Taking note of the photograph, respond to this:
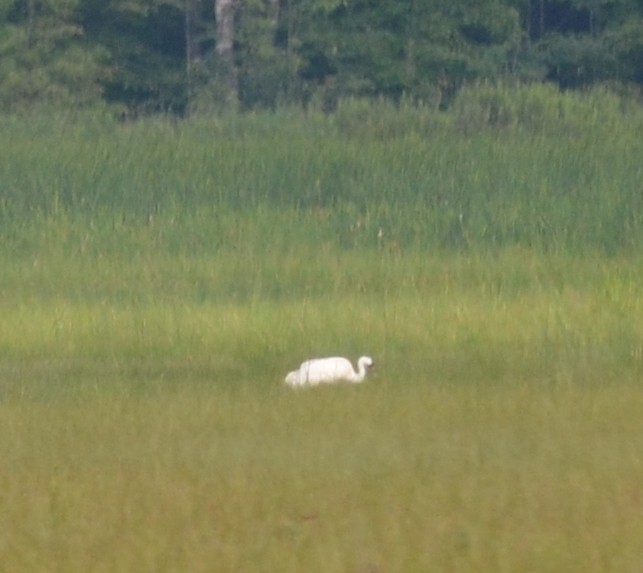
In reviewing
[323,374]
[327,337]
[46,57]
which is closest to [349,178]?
[327,337]

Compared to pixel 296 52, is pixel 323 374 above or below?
above

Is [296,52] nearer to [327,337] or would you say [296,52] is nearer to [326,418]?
[327,337]

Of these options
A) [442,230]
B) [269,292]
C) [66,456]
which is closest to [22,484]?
[66,456]

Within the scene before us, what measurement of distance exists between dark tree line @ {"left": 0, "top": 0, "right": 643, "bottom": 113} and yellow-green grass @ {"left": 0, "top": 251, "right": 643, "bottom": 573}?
47.0ft

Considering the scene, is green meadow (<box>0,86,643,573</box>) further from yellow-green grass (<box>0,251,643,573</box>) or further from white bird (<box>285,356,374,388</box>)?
white bird (<box>285,356,374,388</box>)

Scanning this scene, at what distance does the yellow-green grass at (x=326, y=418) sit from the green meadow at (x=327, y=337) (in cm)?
2

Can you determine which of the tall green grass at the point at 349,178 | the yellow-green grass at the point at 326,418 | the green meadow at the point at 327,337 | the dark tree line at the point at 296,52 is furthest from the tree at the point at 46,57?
the yellow-green grass at the point at 326,418

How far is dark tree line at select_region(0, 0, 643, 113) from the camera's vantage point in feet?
97.5

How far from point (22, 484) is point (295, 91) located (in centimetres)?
2282

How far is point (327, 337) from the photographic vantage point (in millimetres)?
11867

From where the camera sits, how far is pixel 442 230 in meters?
15.8

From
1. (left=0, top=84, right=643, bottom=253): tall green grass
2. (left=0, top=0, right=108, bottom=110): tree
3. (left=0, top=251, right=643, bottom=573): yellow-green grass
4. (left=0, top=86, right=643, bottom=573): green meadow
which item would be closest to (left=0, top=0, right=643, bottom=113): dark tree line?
(left=0, top=0, right=108, bottom=110): tree

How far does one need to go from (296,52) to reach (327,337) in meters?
20.0

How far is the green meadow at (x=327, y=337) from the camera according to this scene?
6.61 m
